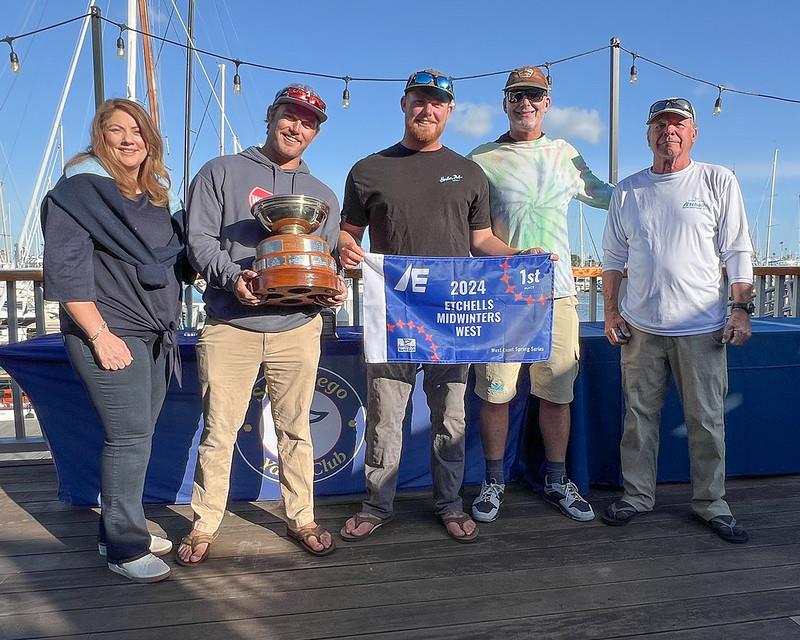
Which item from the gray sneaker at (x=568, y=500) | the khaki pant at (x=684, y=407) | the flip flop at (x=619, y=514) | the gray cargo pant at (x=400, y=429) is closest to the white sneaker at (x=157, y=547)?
the gray cargo pant at (x=400, y=429)

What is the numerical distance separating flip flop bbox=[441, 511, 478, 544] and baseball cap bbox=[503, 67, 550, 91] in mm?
2055

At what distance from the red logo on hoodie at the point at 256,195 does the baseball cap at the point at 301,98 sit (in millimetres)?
357

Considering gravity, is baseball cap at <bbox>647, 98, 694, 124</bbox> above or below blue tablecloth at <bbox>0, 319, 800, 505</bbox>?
above

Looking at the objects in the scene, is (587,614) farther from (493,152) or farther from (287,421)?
(493,152)

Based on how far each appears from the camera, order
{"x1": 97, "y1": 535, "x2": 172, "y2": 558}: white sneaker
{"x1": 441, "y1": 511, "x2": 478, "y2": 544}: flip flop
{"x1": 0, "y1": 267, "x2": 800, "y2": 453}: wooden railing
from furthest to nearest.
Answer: {"x1": 0, "y1": 267, "x2": 800, "y2": 453}: wooden railing, {"x1": 441, "y1": 511, "x2": 478, "y2": 544}: flip flop, {"x1": 97, "y1": 535, "x2": 172, "y2": 558}: white sneaker

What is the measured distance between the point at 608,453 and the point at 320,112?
2401 millimetres

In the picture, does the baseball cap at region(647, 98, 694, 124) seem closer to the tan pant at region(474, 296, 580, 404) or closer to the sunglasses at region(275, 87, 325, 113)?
the tan pant at region(474, 296, 580, 404)

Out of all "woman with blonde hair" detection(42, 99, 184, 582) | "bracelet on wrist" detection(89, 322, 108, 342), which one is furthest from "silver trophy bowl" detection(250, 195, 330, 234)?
"bracelet on wrist" detection(89, 322, 108, 342)

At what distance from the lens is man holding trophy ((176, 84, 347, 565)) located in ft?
7.77

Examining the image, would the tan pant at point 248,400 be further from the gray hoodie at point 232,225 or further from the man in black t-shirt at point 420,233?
the man in black t-shirt at point 420,233

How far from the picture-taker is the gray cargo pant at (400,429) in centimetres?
279

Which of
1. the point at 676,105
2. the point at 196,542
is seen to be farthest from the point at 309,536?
the point at 676,105

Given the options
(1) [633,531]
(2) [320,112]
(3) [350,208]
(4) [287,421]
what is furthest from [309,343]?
(1) [633,531]

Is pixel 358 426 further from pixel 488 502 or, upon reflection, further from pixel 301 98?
pixel 301 98
